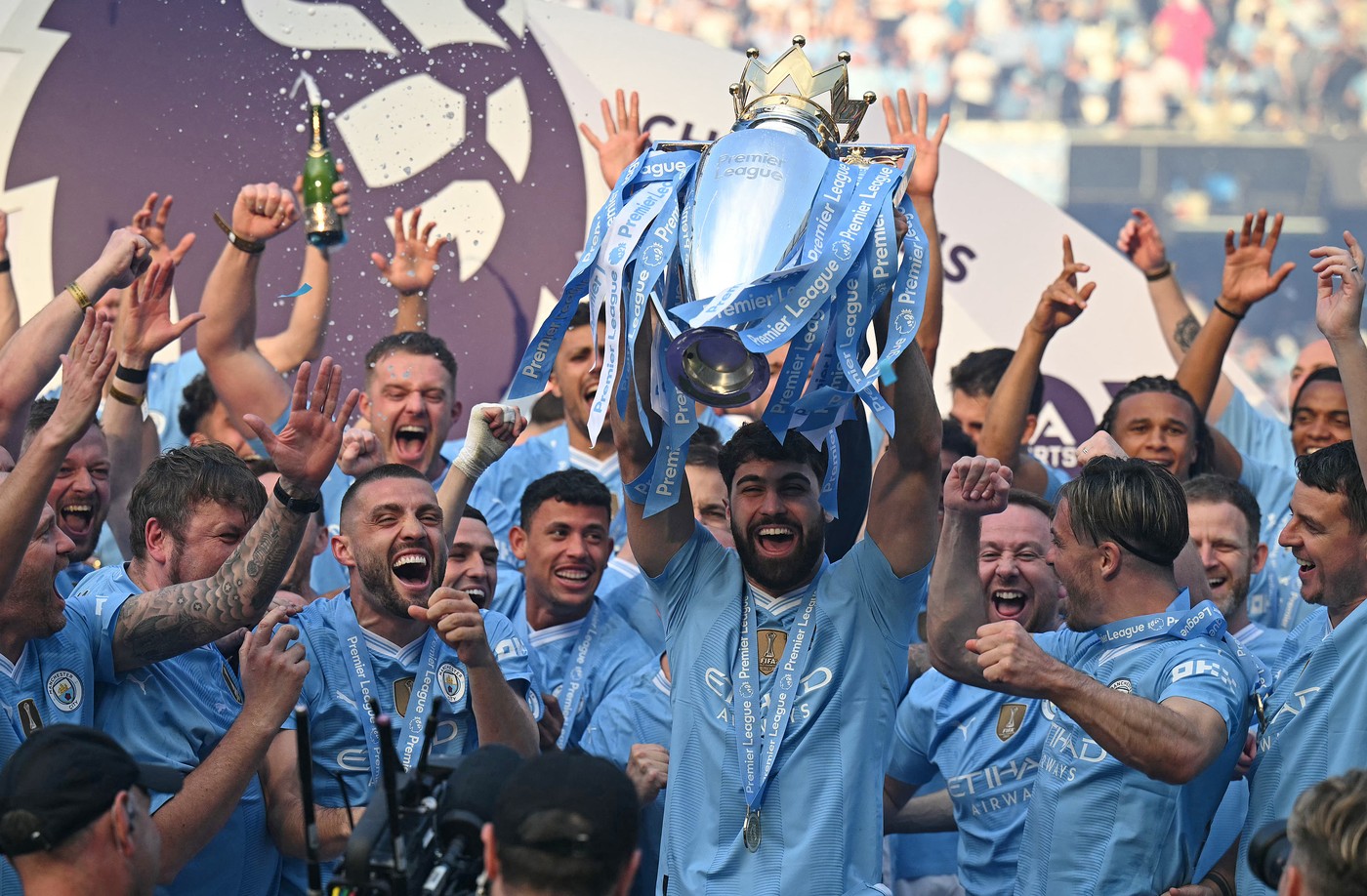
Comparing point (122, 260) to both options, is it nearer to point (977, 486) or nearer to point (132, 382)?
point (132, 382)

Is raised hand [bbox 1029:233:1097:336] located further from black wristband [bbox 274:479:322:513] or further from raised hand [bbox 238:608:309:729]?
raised hand [bbox 238:608:309:729]

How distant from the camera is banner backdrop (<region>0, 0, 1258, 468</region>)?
754 cm

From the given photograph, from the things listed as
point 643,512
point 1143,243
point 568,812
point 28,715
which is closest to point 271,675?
point 28,715

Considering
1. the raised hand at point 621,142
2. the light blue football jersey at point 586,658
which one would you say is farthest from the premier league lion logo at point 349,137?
the light blue football jersey at point 586,658

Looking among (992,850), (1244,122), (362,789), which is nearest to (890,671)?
(992,850)

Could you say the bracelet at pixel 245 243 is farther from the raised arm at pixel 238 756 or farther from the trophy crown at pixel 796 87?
the trophy crown at pixel 796 87

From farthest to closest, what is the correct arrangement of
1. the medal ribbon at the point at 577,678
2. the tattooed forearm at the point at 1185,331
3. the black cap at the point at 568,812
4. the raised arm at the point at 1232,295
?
the tattooed forearm at the point at 1185,331 < the raised arm at the point at 1232,295 < the medal ribbon at the point at 577,678 < the black cap at the point at 568,812

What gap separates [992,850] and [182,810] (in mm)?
2224

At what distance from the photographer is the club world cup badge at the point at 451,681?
15.3 ft

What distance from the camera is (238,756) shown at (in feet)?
13.5

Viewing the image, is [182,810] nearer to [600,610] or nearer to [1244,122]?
[600,610]

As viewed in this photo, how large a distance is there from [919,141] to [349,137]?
109 inches

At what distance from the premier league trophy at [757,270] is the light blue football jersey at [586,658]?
135 centimetres

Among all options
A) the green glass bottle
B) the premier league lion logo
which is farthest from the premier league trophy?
the premier league lion logo
